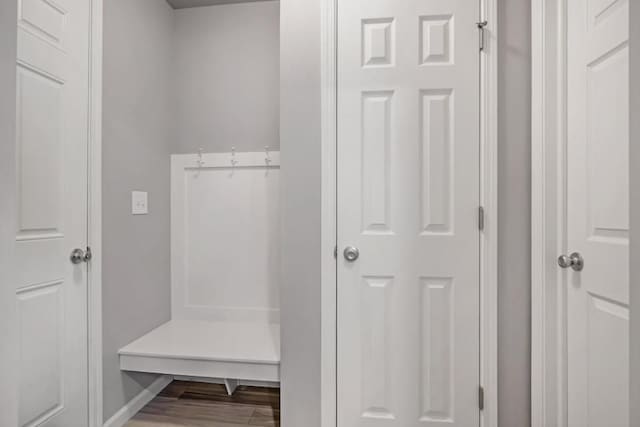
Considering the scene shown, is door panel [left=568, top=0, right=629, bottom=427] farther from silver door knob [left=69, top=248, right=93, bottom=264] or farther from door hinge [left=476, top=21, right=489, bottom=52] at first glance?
silver door knob [left=69, top=248, right=93, bottom=264]

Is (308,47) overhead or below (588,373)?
overhead

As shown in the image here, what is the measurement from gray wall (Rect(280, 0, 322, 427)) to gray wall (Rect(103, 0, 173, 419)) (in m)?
0.93

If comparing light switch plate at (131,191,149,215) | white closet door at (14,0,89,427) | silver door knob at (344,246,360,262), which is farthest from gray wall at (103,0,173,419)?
→ silver door knob at (344,246,360,262)

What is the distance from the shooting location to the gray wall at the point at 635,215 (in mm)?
586

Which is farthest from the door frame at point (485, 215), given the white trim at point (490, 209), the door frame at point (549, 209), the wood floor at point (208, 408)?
the wood floor at point (208, 408)

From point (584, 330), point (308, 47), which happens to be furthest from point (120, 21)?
point (584, 330)

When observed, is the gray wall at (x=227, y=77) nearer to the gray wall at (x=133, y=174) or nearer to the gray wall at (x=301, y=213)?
the gray wall at (x=133, y=174)

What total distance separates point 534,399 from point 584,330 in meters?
0.41

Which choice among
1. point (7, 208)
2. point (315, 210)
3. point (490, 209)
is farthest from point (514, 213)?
point (7, 208)

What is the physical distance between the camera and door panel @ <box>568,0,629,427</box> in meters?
1.09

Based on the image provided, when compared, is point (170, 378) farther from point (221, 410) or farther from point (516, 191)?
point (516, 191)

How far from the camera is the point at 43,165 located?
1.44 metres

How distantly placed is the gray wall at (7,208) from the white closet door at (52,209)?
91cm

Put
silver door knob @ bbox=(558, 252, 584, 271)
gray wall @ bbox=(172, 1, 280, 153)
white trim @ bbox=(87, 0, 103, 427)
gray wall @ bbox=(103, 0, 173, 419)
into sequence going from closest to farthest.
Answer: silver door knob @ bbox=(558, 252, 584, 271) → white trim @ bbox=(87, 0, 103, 427) → gray wall @ bbox=(103, 0, 173, 419) → gray wall @ bbox=(172, 1, 280, 153)
